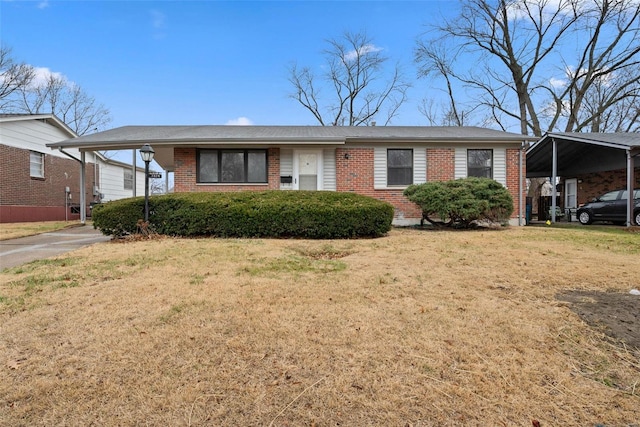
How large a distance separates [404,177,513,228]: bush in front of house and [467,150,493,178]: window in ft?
6.89

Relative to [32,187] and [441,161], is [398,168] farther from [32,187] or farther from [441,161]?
[32,187]

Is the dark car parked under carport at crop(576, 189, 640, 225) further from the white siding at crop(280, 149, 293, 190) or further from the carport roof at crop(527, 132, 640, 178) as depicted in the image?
the white siding at crop(280, 149, 293, 190)

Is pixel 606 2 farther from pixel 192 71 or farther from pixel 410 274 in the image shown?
pixel 410 274

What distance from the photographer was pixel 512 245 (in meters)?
6.87

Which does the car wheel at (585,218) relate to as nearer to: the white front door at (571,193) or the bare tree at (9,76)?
the white front door at (571,193)

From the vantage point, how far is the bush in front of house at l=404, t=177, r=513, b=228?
923 centimetres

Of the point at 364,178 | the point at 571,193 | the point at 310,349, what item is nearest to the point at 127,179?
the point at 364,178

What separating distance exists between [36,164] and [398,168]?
15.9m

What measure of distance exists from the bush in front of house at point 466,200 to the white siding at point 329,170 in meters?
3.03

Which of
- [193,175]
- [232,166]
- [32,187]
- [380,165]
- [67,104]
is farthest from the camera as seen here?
[67,104]

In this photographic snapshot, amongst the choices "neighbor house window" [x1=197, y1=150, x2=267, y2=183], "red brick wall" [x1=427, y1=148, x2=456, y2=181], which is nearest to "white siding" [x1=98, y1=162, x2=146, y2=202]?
"neighbor house window" [x1=197, y1=150, x2=267, y2=183]

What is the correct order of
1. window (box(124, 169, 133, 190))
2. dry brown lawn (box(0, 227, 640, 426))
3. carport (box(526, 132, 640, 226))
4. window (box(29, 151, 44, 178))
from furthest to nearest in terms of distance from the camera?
window (box(124, 169, 133, 190)) → window (box(29, 151, 44, 178)) → carport (box(526, 132, 640, 226)) → dry brown lawn (box(0, 227, 640, 426))

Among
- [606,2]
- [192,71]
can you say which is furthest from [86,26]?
[606,2]

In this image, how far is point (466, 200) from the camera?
9211mm
